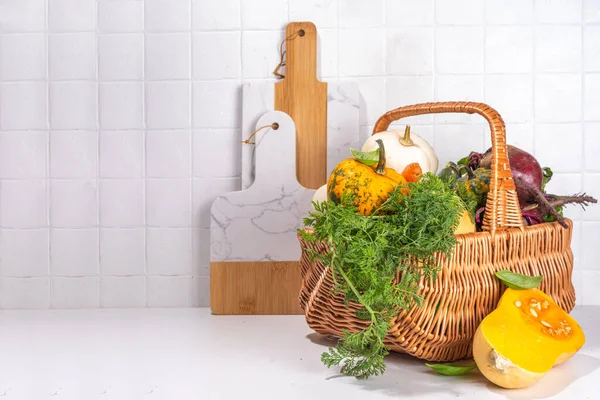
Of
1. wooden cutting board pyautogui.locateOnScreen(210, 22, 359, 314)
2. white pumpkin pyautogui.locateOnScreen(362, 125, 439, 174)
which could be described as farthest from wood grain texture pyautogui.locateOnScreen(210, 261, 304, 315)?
white pumpkin pyautogui.locateOnScreen(362, 125, 439, 174)

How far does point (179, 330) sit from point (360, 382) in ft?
1.42

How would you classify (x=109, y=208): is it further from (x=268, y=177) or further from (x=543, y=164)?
(x=543, y=164)

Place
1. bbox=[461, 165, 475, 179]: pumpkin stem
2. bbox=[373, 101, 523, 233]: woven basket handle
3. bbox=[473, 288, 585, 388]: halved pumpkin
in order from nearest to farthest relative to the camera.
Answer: bbox=[473, 288, 585, 388]: halved pumpkin < bbox=[373, 101, 523, 233]: woven basket handle < bbox=[461, 165, 475, 179]: pumpkin stem

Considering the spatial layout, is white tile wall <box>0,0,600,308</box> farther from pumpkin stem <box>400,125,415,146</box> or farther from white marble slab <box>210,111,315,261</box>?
pumpkin stem <box>400,125,415,146</box>

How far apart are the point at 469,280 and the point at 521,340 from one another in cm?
12

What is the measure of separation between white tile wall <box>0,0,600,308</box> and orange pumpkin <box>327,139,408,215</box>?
1.41 feet

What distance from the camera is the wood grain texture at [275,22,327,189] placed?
1261mm

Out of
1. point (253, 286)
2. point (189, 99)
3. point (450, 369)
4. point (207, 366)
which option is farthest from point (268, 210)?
point (450, 369)

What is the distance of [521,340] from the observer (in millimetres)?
765

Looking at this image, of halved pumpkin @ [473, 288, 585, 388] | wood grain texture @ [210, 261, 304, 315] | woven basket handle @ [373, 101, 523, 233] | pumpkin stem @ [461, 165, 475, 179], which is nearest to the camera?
halved pumpkin @ [473, 288, 585, 388]

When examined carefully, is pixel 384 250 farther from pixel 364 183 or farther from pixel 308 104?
pixel 308 104

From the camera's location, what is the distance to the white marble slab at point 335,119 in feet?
4.14

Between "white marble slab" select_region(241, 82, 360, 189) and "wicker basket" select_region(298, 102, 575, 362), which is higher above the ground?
"white marble slab" select_region(241, 82, 360, 189)

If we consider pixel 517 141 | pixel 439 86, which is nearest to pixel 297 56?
pixel 439 86
